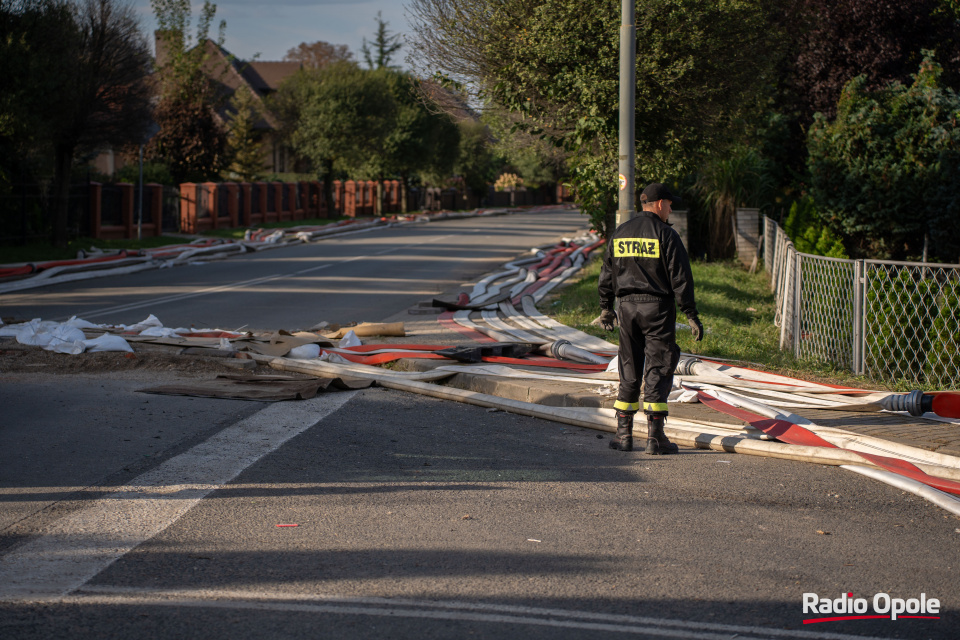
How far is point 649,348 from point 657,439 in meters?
0.63

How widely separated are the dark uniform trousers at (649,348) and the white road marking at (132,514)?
7.93 feet

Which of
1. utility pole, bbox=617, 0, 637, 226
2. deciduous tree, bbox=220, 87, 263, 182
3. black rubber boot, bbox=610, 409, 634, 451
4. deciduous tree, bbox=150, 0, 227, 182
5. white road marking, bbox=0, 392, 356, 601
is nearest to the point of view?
white road marking, bbox=0, 392, 356, 601

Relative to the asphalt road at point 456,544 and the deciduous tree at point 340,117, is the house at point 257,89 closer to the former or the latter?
the deciduous tree at point 340,117

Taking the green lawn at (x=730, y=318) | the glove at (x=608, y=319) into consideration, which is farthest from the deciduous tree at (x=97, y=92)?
the glove at (x=608, y=319)

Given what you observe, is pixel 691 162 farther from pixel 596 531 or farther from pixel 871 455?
pixel 596 531

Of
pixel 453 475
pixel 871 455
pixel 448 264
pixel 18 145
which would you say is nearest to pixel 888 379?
pixel 871 455

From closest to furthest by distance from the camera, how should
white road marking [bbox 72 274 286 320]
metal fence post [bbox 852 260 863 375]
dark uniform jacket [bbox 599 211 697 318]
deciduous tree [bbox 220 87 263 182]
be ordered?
dark uniform jacket [bbox 599 211 697 318], metal fence post [bbox 852 260 863 375], white road marking [bbox 72 274 286 320], deciduous tree [bbox 220 87 263 182]

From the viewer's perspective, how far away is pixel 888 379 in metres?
8.39

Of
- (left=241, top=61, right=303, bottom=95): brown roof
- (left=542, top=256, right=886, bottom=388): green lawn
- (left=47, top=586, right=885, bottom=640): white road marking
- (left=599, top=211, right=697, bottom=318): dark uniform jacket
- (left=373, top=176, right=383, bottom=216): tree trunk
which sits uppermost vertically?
(left=241, top=61, right=303, bottom=95): brown roof

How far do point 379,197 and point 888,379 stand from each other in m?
44.9

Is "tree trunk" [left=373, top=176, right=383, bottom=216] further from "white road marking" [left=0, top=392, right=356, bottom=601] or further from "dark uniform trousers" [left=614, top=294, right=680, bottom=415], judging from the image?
"dark uniform trousers" [left=614, top=294, right=680, bottom=415]

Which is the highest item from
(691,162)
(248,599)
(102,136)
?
(102,136)

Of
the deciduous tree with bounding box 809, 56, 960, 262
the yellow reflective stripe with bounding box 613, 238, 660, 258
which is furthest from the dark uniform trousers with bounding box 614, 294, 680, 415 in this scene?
the deciduous tree with bounding box 809, 56, 960, 262

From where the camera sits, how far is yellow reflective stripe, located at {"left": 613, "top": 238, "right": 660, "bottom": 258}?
607 centimetres
